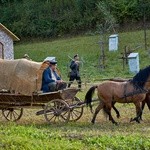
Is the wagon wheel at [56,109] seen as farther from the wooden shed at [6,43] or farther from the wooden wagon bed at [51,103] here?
the wooden shed at [6,43]

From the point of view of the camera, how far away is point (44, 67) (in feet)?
49.6

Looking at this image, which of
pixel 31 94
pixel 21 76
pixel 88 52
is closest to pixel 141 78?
pixel 31 94

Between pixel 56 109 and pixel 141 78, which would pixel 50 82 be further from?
pixel 141 78

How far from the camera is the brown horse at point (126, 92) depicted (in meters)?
14.6

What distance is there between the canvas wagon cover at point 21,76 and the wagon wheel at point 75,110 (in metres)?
1.18

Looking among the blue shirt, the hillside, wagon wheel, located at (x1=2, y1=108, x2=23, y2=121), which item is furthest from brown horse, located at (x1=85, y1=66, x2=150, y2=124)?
the hillside

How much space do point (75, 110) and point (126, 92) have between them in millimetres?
1996

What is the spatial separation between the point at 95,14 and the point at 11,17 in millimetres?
9107

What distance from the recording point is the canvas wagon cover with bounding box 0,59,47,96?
15031mm

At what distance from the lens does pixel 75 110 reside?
15.9 m

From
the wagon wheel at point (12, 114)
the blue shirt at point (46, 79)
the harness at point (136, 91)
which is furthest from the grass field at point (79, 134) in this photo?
the blue shirt at point (46, 79)

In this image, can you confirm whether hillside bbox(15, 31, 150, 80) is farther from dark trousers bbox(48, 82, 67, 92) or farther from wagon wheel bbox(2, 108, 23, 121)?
dark trousers bbox(48, 82, 67, 92)

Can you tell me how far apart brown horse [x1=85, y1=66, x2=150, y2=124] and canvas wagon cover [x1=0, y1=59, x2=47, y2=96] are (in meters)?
1.88

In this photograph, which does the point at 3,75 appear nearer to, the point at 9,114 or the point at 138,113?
the point at 9,114
